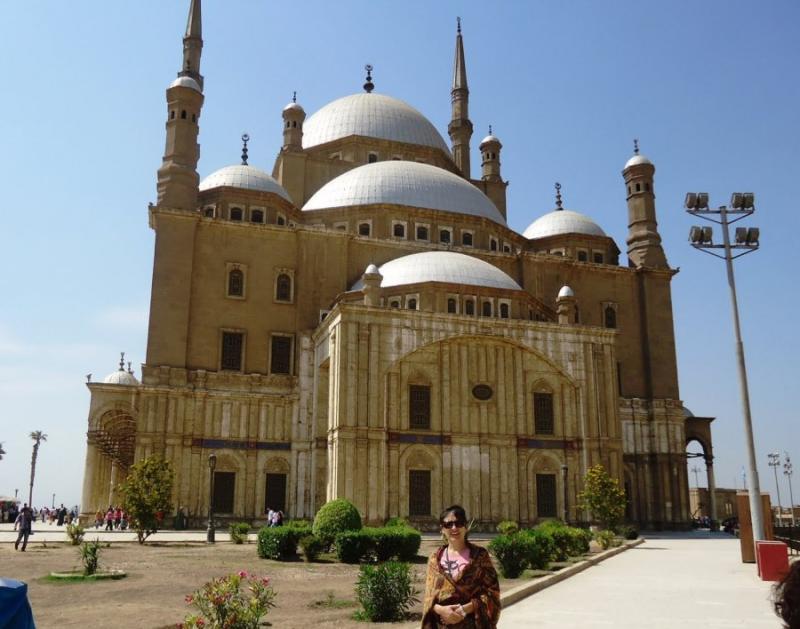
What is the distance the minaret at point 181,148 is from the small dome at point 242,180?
77.6 inches

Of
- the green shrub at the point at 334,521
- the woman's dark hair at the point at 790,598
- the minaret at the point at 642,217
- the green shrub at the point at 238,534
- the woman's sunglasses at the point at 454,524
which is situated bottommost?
the green shrub at the point at 238,534

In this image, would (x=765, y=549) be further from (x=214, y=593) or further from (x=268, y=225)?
(x=268, y=225)

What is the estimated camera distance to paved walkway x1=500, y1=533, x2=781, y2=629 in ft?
31.1

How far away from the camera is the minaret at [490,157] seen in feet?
163

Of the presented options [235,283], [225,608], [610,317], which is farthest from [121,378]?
[225,608]

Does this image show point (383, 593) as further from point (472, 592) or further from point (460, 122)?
point (460, 122)

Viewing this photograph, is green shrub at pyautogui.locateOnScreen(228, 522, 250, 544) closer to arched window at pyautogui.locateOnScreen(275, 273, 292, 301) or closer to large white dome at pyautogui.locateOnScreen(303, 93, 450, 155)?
arched window at pyautogui.locateOnScreen(275, 273, 292, 301)

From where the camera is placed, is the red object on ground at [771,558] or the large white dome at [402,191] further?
the large white dome at [402,191]

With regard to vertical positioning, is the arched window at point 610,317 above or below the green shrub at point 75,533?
above

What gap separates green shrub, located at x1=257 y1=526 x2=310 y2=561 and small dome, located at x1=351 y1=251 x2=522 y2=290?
51.8 feet

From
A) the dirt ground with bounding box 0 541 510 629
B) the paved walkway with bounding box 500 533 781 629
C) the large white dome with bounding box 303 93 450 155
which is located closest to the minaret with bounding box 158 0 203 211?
the large white dome with bounding box 303 93 450 155

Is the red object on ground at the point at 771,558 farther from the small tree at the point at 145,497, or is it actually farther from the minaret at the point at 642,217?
the minaret at the point at 642,217

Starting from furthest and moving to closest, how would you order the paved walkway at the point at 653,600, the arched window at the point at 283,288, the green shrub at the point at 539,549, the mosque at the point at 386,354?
the arched window at the point at 283,288 → the mosque at the point at 386,354 → the green shrub at the point at 539,549 → the paved walkway at the point at 653,600

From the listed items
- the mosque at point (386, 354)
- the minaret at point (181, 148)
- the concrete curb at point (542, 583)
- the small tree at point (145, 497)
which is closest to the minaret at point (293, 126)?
the mosque at point (386, 354)
